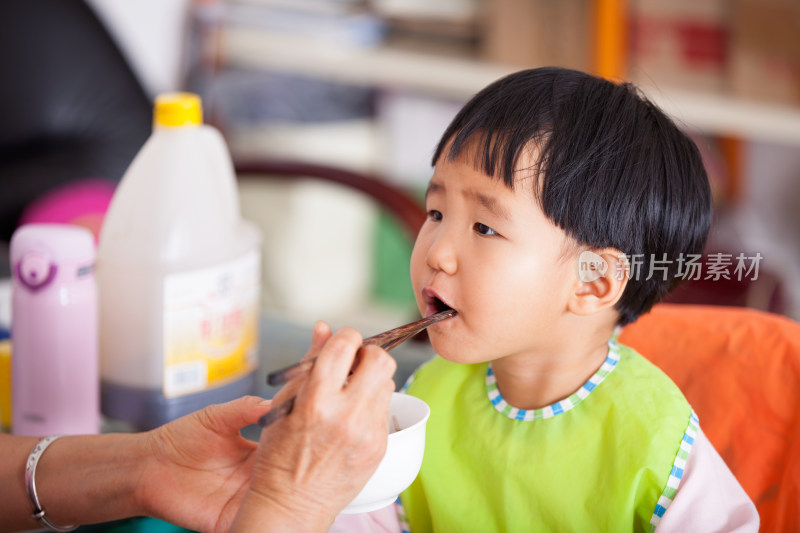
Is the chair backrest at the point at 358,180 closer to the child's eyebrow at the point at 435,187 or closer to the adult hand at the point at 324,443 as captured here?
the child's eyebrow at the point at 435,187

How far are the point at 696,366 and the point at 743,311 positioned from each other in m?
0.11

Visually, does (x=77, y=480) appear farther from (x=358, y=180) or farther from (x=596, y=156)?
(x=358, y=180)

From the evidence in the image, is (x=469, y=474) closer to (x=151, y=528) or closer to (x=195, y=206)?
(x=151, y=528)

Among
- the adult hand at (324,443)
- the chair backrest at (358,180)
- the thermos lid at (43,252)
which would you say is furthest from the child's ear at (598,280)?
the chair backrest at (358,180)

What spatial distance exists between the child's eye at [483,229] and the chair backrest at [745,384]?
275mm

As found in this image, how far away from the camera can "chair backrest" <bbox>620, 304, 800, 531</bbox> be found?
0.87m

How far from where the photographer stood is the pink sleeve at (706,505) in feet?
2.49

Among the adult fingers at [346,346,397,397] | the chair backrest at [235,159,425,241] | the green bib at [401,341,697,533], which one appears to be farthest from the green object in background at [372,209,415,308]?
the adult fingers at [346,346,397,397]

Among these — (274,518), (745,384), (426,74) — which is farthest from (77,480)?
(426,74)

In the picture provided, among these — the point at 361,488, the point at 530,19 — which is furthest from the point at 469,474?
the point at 530,19

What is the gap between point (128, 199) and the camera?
3.37 ft

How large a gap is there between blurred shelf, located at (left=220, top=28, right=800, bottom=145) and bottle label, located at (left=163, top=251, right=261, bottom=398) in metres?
1.06
